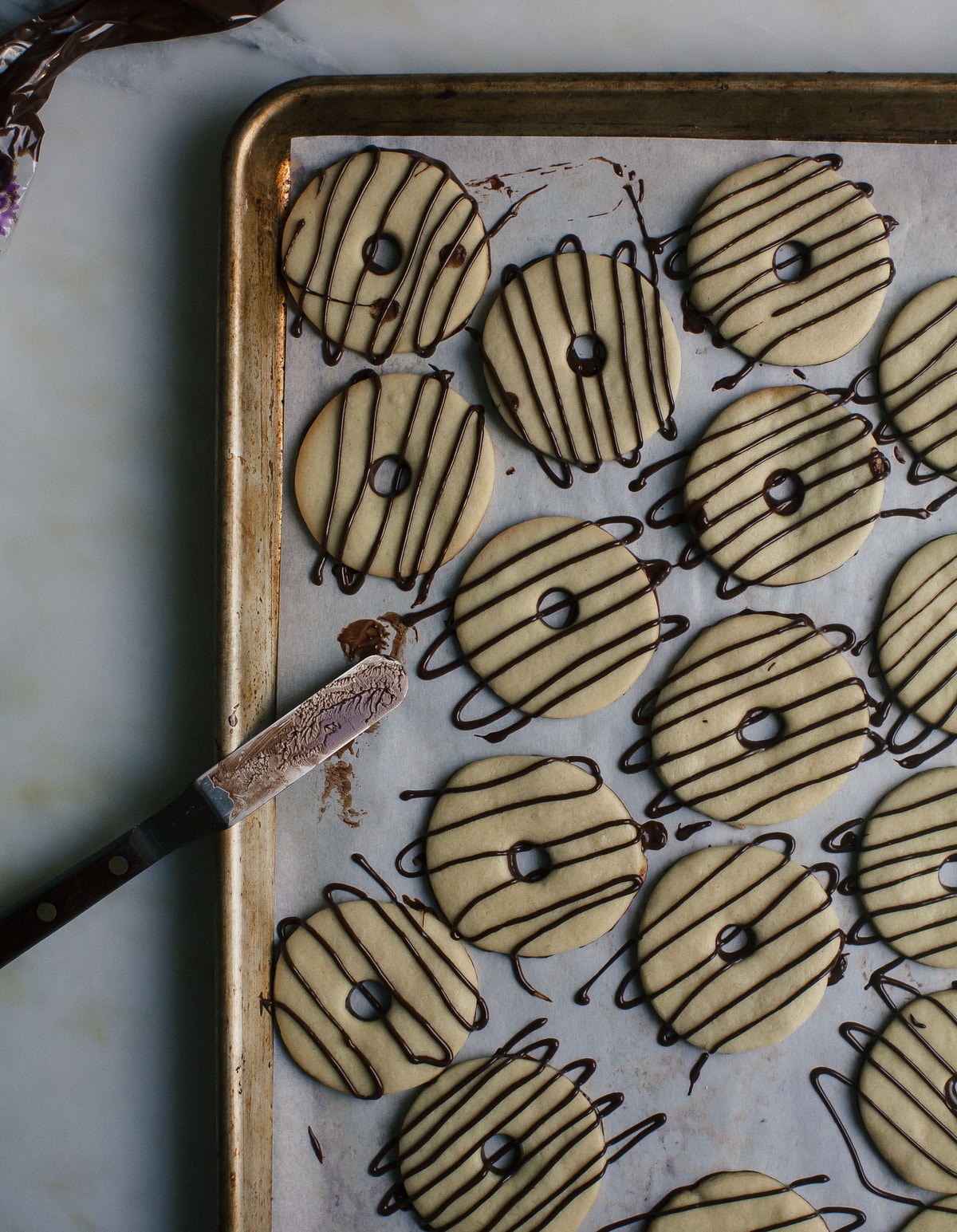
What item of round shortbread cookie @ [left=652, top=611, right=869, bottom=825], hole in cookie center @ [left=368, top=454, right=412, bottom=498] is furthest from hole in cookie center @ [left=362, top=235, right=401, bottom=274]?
round shortbread cookie @ [left=652, top=611, right=869, bottom=825]

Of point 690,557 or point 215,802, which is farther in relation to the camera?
point 690,557

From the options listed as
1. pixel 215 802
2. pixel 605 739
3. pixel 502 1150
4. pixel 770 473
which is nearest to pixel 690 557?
pixel 770 473

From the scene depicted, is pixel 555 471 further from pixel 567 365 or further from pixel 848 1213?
pixel 848 1213

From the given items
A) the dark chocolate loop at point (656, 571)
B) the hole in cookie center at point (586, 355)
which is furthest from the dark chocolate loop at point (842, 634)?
the hole in cookie center at point (586, 355)

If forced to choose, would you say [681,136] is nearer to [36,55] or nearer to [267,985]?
[36,55]

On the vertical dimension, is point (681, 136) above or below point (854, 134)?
above

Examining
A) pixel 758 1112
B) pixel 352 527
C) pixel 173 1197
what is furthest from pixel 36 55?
pixel 758 1112
